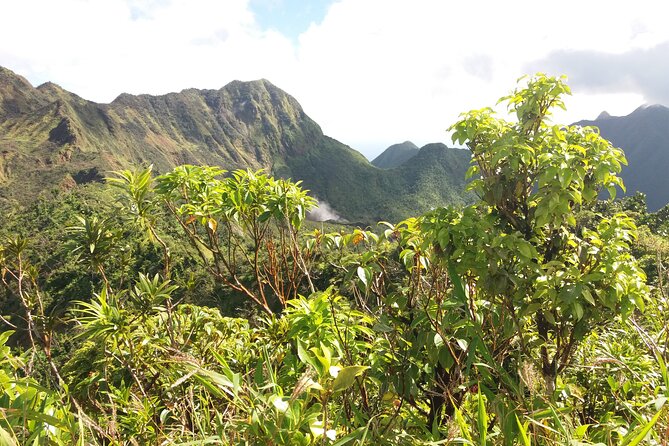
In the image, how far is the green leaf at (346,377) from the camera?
1.19 meters

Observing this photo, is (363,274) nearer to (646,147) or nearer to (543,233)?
(543,233)

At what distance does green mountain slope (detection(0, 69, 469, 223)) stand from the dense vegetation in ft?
281

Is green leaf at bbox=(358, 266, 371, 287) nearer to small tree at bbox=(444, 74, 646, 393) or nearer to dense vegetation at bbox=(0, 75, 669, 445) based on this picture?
dense vegetation at bbox=(0, 75, 669, 445)

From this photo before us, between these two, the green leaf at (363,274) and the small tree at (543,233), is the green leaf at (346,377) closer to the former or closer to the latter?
the green leaf at (363,274)

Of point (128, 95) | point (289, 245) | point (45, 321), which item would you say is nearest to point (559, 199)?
point (289, 245)

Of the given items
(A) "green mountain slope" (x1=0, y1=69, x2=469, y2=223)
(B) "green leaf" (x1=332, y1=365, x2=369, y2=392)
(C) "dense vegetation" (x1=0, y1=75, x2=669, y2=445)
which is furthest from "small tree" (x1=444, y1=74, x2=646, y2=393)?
(A) "green mountain slope" (x1=0, y1=69, x2=469, y2=223)

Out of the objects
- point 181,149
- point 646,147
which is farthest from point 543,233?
point 646,147

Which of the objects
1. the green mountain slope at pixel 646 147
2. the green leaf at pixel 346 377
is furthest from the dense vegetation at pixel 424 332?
the green mountain slope at pixel 646 147

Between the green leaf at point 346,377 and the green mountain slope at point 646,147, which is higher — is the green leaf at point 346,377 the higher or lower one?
the lower one

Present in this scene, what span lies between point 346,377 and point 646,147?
211m

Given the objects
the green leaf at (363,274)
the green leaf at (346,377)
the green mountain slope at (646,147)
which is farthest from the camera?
the green mountain slope at (646,147)

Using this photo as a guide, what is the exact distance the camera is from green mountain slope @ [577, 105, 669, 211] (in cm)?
14800

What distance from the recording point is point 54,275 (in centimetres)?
5653

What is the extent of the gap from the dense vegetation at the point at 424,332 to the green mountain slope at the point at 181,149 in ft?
281
